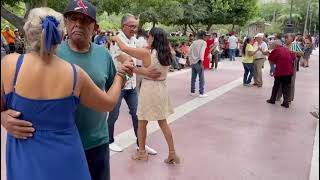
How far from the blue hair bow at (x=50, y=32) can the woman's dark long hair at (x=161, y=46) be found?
9.19 feet

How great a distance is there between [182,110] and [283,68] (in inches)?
100

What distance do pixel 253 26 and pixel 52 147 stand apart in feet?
116

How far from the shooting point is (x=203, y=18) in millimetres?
27375

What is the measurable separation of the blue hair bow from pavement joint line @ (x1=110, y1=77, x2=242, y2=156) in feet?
12.0

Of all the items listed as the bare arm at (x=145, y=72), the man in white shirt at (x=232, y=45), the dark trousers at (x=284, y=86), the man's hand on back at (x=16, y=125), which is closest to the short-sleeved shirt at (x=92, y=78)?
the man's hand on back at (x=16, y=125)

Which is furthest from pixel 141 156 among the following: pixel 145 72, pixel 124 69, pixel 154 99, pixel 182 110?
pixel 182 110

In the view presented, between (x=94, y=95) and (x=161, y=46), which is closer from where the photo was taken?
(x=94, y=95)

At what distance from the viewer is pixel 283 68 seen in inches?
383

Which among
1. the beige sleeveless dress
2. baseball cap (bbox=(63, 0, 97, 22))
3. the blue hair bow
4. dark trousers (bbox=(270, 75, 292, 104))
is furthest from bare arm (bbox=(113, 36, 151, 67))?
dark trousers (bbox=(270, 75, 292, 104))

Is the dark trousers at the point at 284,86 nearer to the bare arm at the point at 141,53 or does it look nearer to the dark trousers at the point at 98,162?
the bare arm at the point at 141,53

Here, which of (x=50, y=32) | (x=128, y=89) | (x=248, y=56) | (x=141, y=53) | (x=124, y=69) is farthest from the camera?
(x=248, y=56)

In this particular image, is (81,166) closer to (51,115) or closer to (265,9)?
(51,115)

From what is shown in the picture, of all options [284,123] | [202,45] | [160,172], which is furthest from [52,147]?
[202,45]

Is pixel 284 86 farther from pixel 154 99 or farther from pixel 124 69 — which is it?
pixel 124 69
